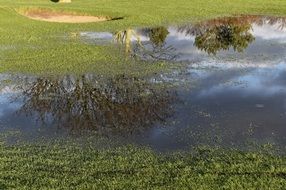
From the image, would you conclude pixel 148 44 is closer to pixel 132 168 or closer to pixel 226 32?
pixel 226 32

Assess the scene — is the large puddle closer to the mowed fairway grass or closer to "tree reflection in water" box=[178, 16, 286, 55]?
"tree reflection in water" box=[178, 16, 286, 55]

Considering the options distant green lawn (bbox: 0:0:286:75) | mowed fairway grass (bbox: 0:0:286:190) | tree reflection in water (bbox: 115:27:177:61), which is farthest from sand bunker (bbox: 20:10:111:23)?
mowed fairway grass (bbox: 0:0:286:190)

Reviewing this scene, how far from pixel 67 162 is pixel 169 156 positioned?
3.33 metres

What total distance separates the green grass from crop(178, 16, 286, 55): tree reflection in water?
14.9m

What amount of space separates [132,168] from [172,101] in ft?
21.9

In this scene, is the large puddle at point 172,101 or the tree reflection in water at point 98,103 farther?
the tree reflection in water at point 98,103

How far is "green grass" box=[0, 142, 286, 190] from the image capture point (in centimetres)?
1400

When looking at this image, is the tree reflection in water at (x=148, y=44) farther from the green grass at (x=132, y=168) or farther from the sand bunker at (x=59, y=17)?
the green grass at (x=132, y=168)

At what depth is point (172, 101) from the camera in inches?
840

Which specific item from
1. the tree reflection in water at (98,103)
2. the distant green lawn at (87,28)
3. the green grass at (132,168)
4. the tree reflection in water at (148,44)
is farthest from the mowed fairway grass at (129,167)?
the tree reflection in water at (148,44)

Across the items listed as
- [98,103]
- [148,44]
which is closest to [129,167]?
[98,103]

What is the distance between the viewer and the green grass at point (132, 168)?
45.9ft

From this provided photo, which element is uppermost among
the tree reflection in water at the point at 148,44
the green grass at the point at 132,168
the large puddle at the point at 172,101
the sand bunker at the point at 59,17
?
the sand bunker at the point at 59,17

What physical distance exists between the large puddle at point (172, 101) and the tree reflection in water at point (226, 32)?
0.70m
